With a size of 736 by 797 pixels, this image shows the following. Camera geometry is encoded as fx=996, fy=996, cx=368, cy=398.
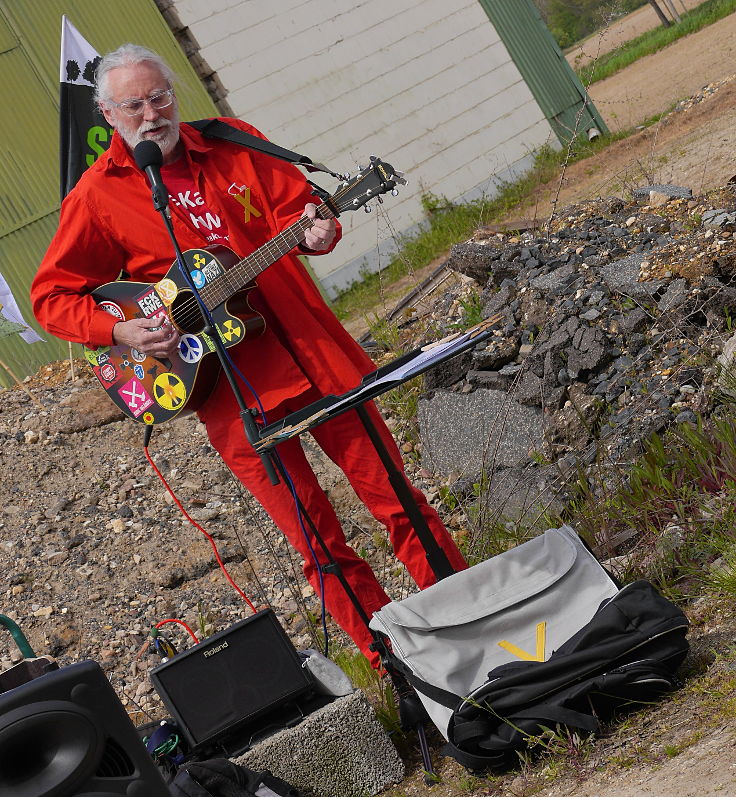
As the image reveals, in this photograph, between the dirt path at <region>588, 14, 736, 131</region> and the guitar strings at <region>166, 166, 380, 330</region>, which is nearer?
the guitar strings at <region>166, 166, 380, 330</region>

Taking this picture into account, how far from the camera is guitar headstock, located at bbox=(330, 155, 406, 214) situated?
A: 10.3ft

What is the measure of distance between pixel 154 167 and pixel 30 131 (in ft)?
25.6

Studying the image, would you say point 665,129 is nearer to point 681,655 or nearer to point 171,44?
point 171,44

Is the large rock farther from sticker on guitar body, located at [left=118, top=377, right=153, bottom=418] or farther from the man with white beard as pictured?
sticker on guitar body, located at [left=118, top=377, right=153, bottom=418]

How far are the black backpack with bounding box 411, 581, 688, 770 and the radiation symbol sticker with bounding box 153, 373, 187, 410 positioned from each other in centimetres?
144

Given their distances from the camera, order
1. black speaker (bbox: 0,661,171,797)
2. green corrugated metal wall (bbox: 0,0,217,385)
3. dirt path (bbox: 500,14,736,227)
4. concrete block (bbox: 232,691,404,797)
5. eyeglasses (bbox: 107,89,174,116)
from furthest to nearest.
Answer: green corrugated metal wall (bbox: 0,0,217,385)
dirt path (bbox: 500,14,736,227)
eyeglasses (bbox: 107,89,174,116)
concrete block (bbox: 232,691,404,797)
black speaker (bbox: 0,661,171,797)

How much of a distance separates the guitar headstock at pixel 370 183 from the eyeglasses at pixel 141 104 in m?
0.70

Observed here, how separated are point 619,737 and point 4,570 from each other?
15.1 feet

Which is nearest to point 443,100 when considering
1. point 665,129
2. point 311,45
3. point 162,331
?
point 311,45

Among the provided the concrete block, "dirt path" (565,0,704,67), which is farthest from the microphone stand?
"dirt path" (565,0,704,67)

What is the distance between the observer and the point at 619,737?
2.78 metres

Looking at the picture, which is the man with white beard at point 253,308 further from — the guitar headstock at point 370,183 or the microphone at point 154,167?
the microphone at point 154,167

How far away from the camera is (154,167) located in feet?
9.84

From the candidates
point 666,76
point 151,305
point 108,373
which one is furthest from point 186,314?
point 666,76
